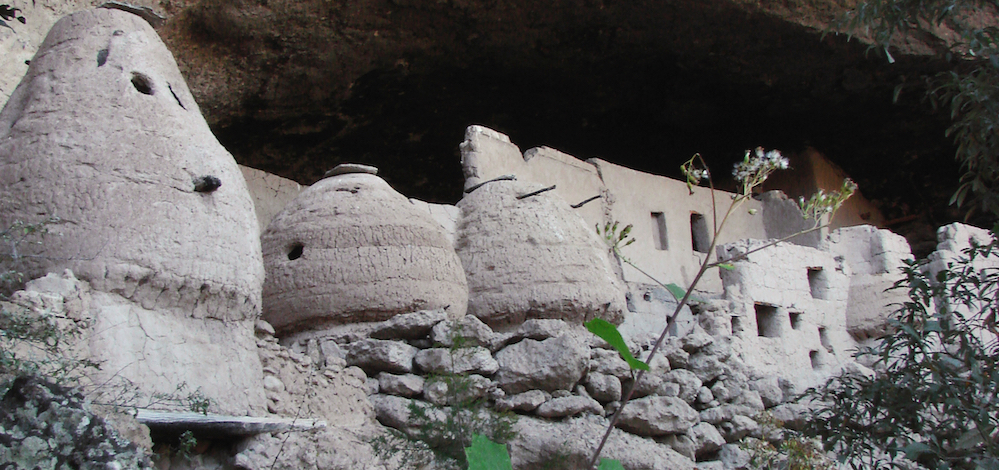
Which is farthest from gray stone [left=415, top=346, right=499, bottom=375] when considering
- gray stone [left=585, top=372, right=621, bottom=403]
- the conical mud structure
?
the conical mud structure

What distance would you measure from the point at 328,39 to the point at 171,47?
1517 millimetres

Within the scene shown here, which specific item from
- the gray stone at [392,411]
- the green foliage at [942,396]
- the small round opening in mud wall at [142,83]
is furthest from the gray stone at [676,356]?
the small round opening in mud wall at [142,83]

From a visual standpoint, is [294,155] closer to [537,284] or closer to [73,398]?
[537,284]

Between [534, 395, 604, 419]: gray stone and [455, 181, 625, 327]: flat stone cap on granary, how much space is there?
3.72 feet

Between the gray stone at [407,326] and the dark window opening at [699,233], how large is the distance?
20.6 feet

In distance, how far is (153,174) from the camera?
15.0 feet

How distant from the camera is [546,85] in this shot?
11.5 m

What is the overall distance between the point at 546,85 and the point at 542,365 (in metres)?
6.43

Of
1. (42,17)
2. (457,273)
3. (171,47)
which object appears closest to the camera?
(457,273)

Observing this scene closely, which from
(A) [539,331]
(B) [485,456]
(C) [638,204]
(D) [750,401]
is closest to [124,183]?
(A) [539,331]

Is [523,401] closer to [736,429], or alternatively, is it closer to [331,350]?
[331,350]

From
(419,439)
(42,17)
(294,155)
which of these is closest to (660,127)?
(294,155)

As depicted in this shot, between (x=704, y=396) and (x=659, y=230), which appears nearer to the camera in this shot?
(x=704, y=396)

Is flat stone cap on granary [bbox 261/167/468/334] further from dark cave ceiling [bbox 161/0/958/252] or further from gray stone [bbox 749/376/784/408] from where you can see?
dark cave ceiling [bbox 161/0/958/252]
